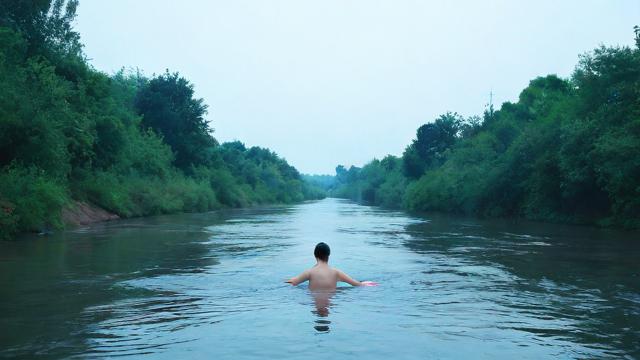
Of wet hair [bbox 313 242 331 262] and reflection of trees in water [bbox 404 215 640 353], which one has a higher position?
wet hair [bbox 313 242 331 262]

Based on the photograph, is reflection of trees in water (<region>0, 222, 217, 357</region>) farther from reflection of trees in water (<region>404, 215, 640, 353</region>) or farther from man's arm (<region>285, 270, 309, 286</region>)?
reflection of trees in water (<region>404, 215, 640, 353</region>)

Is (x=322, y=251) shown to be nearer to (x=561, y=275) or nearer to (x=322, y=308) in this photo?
(x=322, y=308)

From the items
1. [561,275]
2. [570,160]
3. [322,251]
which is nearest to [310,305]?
[322,251]

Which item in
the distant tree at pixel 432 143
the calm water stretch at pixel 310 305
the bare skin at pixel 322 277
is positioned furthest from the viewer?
the distant tree at pixel 432 143

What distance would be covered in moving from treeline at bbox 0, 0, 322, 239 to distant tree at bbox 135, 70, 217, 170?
0.40ft

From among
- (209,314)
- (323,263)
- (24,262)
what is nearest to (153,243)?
(24,262)

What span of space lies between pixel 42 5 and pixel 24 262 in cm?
3242

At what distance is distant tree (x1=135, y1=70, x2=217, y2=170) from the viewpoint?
70438 mm

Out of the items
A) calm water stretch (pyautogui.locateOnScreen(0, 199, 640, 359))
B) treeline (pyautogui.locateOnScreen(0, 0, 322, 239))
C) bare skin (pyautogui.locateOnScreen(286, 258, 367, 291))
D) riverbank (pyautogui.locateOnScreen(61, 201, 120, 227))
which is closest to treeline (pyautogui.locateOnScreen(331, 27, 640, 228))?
calm water stretch (pyautogui.locateOnScreen(0, 199, 640, 359))

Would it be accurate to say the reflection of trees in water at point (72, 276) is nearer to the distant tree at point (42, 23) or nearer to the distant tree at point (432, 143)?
the distant tree at point (42, 23)

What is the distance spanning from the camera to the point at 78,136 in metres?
34.5

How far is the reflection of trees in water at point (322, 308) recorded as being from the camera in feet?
26.6

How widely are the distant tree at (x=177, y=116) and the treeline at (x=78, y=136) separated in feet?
0.40

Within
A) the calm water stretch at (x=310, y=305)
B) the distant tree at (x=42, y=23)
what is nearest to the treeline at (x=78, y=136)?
the distant tree at (x=42, y=23)
